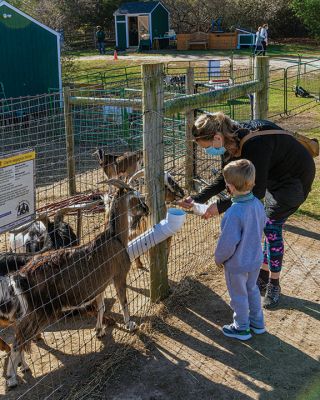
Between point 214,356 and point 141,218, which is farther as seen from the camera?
point 141,218

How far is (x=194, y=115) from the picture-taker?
8.98 metres

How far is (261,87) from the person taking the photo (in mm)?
6750

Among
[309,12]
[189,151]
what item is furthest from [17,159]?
[309,12]

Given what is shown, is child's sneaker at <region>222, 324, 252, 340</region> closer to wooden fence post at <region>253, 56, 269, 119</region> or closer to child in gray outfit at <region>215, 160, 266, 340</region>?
child in gray outfit at <region>215, 160, 266, 340</region>

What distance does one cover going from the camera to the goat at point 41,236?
5.57 metres

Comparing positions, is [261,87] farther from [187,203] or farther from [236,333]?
[236,333]

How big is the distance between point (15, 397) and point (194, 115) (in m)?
5.97

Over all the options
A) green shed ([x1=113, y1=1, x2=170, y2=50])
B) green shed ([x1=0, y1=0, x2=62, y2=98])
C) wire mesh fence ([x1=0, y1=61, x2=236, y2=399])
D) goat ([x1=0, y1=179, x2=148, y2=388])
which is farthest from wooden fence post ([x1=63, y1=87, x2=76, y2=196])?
green shed ([x1=113, y1=1, x2=170, y2=50])

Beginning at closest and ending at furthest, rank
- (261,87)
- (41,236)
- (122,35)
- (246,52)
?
(41,236), (261,87), (246,52), (122,35)

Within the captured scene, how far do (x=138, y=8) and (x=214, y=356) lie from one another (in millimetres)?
39674

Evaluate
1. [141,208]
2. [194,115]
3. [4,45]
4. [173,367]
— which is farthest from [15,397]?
[4,45]

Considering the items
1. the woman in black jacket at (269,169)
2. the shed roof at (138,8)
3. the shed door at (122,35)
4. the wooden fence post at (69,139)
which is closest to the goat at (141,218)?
the woman in black jacket at (269,169)

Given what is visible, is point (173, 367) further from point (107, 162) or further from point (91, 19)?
point (91, 19)

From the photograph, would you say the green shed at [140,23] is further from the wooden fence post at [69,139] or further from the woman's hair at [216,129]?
the woman's hair at [216,129]
